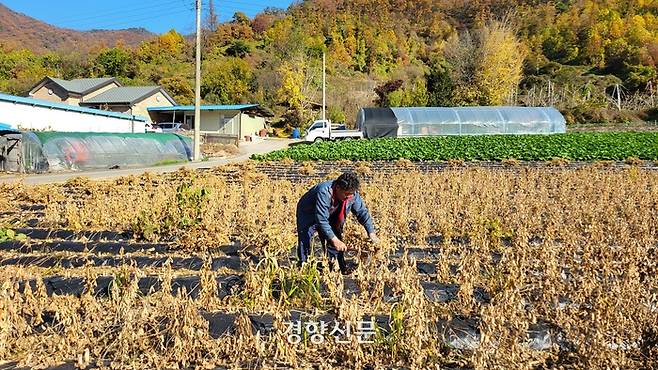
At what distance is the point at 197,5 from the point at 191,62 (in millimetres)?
35124

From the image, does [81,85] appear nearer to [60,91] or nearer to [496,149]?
[60,91]

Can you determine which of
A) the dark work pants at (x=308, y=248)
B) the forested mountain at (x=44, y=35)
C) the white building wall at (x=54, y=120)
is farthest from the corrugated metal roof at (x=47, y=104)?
the forested mountain at (x=44, y=35)

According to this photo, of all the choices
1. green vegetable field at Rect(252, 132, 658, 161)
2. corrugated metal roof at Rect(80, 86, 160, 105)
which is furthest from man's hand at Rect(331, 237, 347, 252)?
corrugated metal roof at Rect(80, 86, 160, 105)

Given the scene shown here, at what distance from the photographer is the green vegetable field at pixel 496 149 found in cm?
1912

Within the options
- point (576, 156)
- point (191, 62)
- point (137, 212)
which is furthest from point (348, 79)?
point (137, 212)

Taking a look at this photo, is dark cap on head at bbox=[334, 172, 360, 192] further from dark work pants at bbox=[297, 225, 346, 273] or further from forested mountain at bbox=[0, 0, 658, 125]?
forested mountain at bbox=[0, 0, 658, 125]

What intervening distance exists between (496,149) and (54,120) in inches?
795

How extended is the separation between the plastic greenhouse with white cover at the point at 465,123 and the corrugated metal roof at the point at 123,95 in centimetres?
1732

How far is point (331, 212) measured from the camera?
165 inches

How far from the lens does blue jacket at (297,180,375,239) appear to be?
402 cm

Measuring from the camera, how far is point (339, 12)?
248 feet

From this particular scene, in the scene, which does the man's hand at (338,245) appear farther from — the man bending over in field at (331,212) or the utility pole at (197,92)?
the utility pole at (197,92)

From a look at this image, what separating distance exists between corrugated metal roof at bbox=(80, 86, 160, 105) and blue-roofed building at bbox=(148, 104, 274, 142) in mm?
1249

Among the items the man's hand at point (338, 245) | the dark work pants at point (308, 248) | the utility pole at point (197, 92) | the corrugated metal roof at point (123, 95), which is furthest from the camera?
the corrugated metal roof at point (123, 95)
